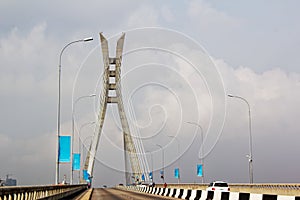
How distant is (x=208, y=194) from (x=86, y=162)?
241 feet

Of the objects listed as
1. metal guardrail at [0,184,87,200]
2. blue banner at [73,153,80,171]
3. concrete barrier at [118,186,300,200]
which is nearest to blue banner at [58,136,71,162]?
metal guardrail at [0,184,87,200]

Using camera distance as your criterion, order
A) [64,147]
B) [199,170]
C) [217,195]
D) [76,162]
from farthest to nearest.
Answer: [199,170] → [76,162] → [64,147] → [217,195]

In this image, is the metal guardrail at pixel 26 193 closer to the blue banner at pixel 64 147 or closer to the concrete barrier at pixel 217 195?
the blue banner at pixel 64 147

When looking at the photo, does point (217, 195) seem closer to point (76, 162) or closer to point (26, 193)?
point (26, 193)

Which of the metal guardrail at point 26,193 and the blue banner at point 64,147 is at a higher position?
the blue banner at point 64,147

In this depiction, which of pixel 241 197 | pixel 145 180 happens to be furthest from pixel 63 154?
pixel 145 180

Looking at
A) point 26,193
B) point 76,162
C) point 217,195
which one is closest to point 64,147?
point 217,195

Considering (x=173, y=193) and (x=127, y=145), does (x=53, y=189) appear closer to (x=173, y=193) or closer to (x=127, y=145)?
(x=173, y=193)

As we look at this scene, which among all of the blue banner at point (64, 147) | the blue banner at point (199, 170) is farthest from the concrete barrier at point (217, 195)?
the blue banner at point (199, 170)

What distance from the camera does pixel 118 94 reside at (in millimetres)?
96312

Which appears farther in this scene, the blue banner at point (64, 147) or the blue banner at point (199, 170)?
the blue banner at point (199, 170)

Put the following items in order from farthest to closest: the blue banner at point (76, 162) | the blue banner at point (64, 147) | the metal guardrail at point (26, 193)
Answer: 1. the blue banner at point (76, 162)
2. the blue banner at point (64, 147)
3. the metal guardrail at point (26, 193)

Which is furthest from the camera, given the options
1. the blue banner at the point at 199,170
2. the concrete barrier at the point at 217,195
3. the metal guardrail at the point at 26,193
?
the blue banner at the point at 199,170

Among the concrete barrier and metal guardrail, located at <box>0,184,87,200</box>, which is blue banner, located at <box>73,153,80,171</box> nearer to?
the concrete barrier
